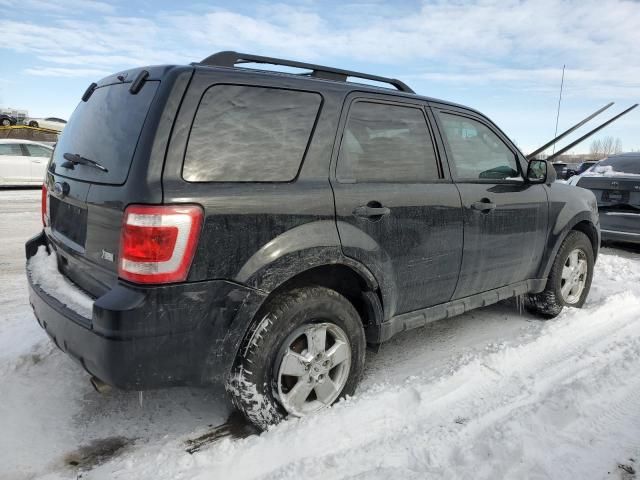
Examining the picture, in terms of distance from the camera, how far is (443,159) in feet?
11.3

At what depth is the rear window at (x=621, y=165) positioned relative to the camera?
8156 mm

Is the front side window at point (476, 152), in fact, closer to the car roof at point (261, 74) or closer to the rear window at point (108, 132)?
the car roof at point (261, 74)

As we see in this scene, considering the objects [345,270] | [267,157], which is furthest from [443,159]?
[267,157]

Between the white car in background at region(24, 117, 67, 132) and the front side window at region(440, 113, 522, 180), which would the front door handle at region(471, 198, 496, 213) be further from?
the white car in background at region(24, 117, 67, 132)

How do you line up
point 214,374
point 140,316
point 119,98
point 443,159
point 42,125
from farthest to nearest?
point 42,125 → point 443,159 → point 119,98 → point 214,374 → point 140,316

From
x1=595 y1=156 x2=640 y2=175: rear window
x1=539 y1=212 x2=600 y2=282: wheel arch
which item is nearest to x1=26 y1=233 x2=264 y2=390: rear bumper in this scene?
x1=539 y1=212 x2=600 y2=282: wheel arch

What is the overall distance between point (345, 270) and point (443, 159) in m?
1.15

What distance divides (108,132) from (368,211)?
56.2 inches

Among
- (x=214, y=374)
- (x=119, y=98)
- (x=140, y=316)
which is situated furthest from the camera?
(x=119, y=98)

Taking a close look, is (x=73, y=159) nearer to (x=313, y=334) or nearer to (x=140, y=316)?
(x=140, y=316)

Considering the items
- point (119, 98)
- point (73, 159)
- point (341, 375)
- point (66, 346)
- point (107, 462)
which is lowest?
point (107, 462)

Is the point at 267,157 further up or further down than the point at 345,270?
further up

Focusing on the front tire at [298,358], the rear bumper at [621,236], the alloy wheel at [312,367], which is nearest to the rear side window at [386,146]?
the front tire at [298,358]

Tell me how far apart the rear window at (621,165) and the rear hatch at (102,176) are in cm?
A: 805
